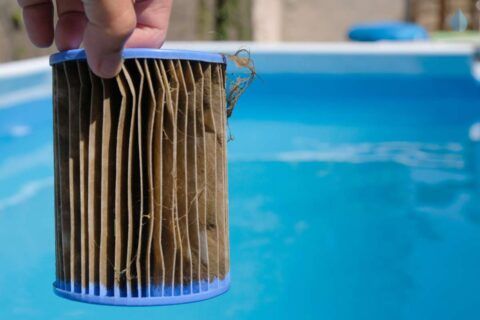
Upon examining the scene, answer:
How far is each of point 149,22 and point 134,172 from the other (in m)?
0.22

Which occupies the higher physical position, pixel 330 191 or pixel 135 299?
pixel 330 191

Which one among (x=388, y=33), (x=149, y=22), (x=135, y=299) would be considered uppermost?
(x=388, y=33)

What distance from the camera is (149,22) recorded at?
Answer: 3.96 feet

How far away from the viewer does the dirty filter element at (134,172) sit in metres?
1.19

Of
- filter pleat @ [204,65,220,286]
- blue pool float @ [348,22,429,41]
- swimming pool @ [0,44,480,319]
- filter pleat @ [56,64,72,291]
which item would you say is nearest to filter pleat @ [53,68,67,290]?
filter pleat @ [56,64,72,291]

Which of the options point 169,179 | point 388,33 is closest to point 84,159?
point 169,179

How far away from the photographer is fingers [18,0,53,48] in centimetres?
124

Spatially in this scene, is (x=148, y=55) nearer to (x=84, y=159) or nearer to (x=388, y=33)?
(x=84, y=159)

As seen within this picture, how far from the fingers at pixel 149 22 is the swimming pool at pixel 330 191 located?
1.06m

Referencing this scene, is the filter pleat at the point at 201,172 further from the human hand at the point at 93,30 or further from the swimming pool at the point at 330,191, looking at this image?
the swimming pool at the point at 330,191

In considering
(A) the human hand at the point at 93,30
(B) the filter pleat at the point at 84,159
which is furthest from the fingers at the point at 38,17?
(B) the filter pleat at the point at 84,159

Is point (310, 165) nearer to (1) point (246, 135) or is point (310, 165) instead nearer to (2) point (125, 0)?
(1) point (246, 135)

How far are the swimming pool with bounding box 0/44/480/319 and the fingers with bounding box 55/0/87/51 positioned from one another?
3.37 feet

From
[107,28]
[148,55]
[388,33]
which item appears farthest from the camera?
[388,33]
